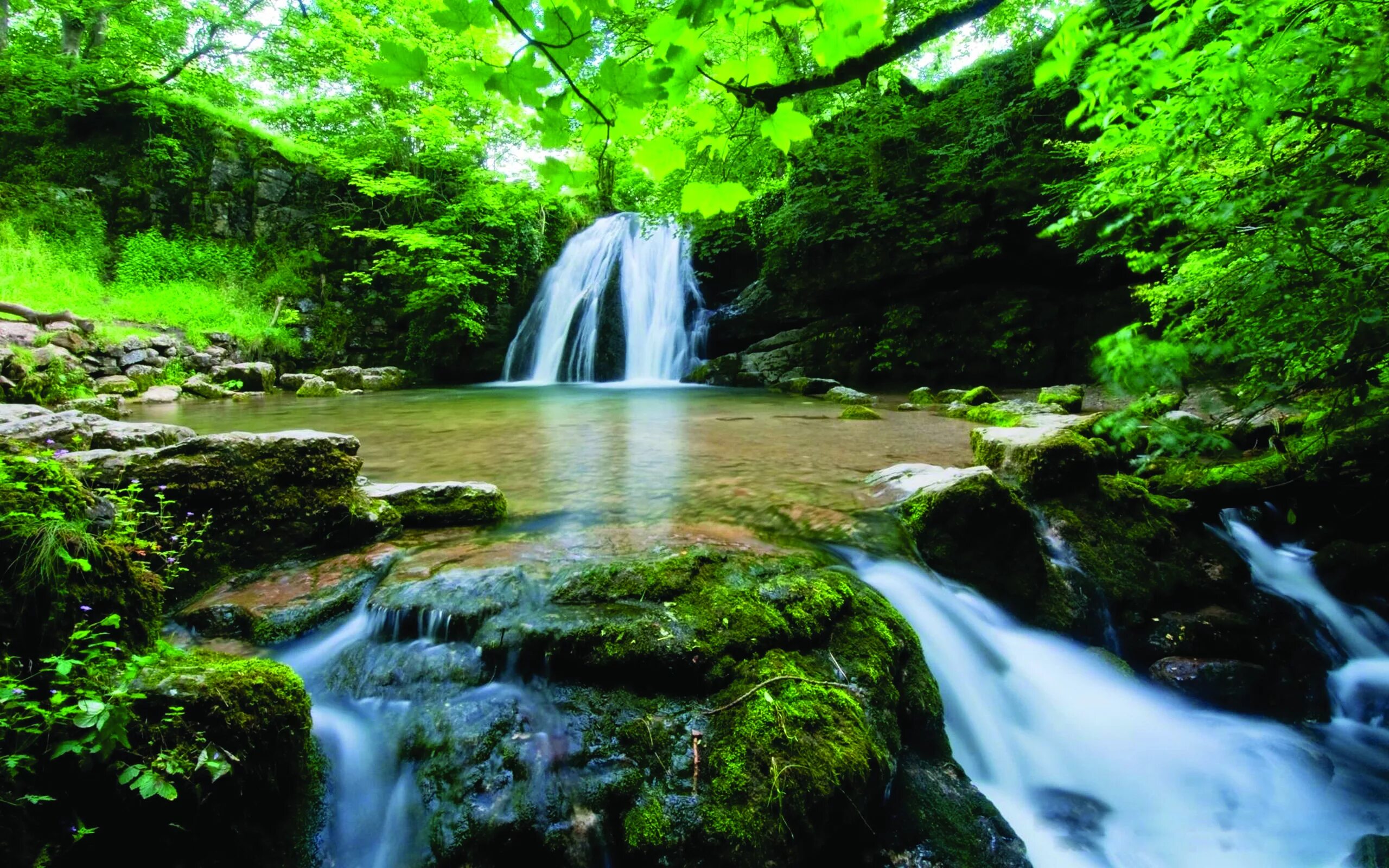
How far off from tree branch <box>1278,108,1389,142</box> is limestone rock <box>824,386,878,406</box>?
8.50 meters

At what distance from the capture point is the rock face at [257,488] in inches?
122

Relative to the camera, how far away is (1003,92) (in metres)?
11.8

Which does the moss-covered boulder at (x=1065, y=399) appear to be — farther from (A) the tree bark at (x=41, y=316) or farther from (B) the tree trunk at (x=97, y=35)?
(B) the tree trunk at (x=97, y=35)

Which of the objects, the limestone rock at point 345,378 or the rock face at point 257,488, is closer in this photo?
the rock face at point 257,488

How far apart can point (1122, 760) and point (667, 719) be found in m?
2.26

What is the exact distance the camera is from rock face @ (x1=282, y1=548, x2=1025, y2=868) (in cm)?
174

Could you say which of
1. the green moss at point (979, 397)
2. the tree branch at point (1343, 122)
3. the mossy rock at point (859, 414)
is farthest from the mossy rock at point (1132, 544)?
the green moss at point (979, 397)

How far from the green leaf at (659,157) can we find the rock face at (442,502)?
2.98 metres

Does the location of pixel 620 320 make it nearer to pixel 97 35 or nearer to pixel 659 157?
pixel 659 157

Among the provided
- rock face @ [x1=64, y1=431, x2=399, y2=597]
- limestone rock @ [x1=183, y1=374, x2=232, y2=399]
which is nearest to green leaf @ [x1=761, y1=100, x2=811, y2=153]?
rock face @ [x1=64, y1=431, x2=399, y2=597]

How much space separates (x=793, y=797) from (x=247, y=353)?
688 inches

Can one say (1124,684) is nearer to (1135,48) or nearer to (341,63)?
(1135,48)

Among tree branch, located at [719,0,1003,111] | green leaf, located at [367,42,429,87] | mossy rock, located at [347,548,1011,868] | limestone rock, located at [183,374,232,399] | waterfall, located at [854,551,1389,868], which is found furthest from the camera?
limestone rock, located at [183,374,232,399]

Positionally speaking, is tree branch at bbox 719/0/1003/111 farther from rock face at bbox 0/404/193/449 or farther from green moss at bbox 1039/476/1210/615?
rock face at bbox 0/404/193/449
